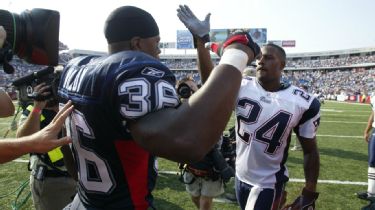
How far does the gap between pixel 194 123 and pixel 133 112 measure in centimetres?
27

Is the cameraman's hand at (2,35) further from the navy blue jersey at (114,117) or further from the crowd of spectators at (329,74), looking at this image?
the crowd of spectators at (329,74)

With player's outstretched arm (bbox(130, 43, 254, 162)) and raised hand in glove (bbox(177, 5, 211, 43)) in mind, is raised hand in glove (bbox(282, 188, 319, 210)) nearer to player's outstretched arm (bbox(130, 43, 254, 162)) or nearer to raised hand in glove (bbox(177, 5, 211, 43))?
raised hand in glove (bbox(177, 5, 211, 43))

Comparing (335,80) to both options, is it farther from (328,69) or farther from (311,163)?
(311,163)

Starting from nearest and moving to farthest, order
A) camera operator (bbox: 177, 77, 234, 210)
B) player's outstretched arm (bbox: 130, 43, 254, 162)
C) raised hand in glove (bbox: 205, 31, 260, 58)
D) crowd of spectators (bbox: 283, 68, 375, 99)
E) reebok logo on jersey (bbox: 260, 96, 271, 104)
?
player's outstretched arm (bbox: 130, 43, 254, 162), raised hand in glove (bbox: 205, 31, 260, 58), reebok logo on jersey (bbox: 260, 96, 271, 104), camera operator (bbox: 177, 77, 234, 210), crowd of spectators (bbox: 283, 68, 375, 99)

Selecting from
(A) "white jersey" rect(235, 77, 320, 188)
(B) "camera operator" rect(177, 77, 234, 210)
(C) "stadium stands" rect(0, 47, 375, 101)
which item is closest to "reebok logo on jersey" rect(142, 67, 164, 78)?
(A) "white jersey" rect(235, 77, 320, 188)

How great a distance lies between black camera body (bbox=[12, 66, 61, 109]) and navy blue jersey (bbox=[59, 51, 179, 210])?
0.65 meters

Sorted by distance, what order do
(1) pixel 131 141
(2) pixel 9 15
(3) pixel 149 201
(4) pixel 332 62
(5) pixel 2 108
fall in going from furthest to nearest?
1. (4) pixel 332 62
2. (5) pixel 2 108
3. (3) pixel 149 201
4. (2) pixel 9 15
5. (1) pixel 131 141

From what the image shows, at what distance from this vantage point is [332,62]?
78.9m

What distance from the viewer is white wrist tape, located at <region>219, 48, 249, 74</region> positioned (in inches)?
55.1

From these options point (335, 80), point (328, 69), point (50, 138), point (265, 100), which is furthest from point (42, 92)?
point (328, 69)

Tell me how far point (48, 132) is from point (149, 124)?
617 mm

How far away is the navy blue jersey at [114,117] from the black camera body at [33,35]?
18 cm

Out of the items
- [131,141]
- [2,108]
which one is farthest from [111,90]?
[2,108]

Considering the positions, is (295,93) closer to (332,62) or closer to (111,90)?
(111,90)
